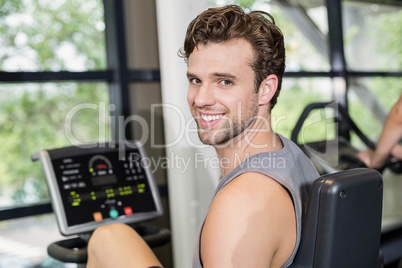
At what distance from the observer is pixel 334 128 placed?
4020 millimetres

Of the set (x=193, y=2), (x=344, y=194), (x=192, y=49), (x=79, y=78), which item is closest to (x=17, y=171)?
(x=79, y=78)

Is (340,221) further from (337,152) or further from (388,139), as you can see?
(337,152)

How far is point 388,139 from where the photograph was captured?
8.50 feet

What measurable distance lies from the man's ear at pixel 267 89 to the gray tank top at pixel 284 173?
14cm

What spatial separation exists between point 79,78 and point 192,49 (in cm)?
130

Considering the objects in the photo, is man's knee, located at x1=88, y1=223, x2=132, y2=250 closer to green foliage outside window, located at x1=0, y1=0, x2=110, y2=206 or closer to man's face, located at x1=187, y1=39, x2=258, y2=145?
man's face, located at x1=187, y1=39, x2=258, y2=145

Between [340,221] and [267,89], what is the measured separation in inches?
16.5

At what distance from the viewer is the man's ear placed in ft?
4.49

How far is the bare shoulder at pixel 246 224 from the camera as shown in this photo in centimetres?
106

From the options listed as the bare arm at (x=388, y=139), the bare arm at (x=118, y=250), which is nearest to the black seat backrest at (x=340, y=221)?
the bare arm at (x=118, y=250)

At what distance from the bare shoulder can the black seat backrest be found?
0.21ft

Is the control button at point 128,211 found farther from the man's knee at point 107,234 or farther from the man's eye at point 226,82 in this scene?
the man's eye at point 226,82

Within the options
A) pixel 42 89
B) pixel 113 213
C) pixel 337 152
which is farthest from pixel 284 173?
pixel 337 152

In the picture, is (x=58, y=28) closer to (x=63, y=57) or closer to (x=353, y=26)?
(x=63, y=57)
